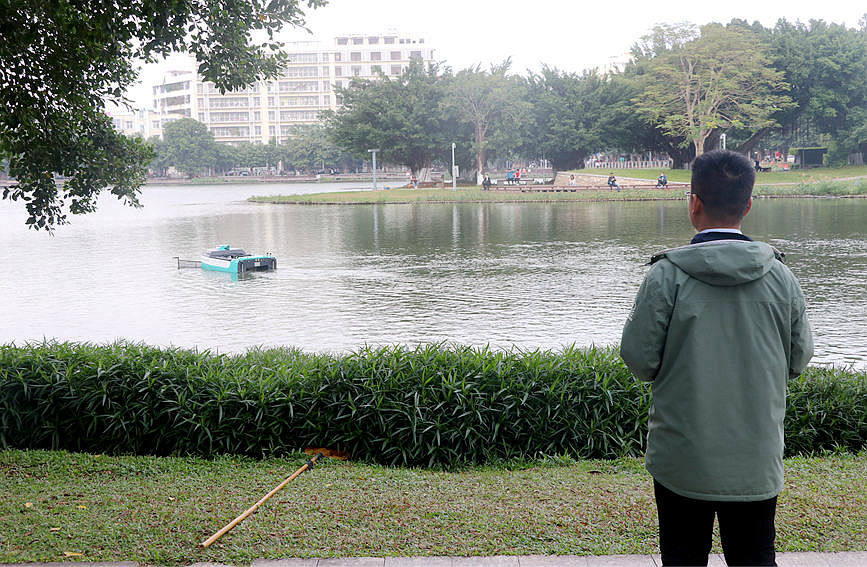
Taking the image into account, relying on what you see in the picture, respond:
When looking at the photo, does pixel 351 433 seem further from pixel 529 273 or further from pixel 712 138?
pixel 712 138

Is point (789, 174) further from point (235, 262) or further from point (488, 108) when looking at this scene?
point (235, 262)

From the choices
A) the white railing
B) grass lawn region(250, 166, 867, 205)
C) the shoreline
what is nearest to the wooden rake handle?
the shoreline

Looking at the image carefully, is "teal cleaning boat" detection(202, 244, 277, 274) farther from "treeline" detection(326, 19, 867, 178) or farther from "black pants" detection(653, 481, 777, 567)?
"treeline" detection(326, 19, 867, 178)

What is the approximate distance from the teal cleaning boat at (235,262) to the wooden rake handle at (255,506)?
14610 millimetres

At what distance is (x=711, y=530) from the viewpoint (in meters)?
2.35

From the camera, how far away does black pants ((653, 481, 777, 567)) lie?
231 cm

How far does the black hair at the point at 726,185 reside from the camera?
7.98 ft

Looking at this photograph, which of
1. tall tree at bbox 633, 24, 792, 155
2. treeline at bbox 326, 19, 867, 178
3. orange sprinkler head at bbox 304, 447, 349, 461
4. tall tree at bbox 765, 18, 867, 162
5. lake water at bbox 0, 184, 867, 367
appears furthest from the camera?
tall tree at bbox 765, 18, 867, 162

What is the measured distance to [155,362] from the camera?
5.97 metres

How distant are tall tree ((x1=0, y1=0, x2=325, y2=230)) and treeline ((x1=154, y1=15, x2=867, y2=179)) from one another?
47084 mm

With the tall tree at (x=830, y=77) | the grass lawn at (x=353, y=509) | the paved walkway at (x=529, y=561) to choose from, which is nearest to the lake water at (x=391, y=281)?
the grass lawn at (x=353, y=509)

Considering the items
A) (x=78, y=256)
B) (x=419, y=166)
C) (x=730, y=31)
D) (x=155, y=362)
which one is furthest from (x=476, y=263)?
(x=419, y=166)

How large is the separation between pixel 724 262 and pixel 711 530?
2.61 ft

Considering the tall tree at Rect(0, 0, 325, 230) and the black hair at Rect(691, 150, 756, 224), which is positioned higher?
the tall tree at Rect(0, 0, 325, 230)
